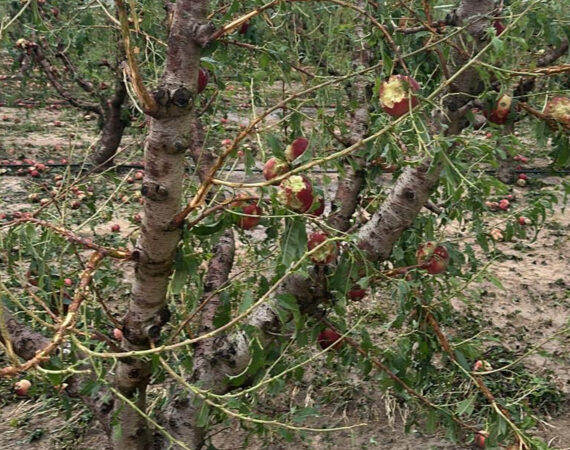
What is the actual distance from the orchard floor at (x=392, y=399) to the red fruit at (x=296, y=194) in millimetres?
784

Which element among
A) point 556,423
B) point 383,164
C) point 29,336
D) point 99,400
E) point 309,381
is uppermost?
point 383,164

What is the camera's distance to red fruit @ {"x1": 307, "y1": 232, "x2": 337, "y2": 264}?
1541mm

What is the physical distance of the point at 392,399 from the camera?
271 cm

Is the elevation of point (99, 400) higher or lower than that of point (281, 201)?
lower

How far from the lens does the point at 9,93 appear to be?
25.4 feet

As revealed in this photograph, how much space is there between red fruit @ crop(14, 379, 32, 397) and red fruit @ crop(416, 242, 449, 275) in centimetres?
114

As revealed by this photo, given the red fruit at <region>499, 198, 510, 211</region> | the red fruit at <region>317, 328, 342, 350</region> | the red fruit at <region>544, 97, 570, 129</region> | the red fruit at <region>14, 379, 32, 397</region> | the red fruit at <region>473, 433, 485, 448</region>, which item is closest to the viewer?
the red fruit at <region>544, 97, 570, 129</region>

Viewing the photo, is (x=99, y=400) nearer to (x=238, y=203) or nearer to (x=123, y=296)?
(x=238, y=203)

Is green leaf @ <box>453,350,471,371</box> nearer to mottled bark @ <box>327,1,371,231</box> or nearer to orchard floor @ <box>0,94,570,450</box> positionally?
orchard floor @ <box>0,94,570,450</box>

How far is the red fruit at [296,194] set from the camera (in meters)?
1.35

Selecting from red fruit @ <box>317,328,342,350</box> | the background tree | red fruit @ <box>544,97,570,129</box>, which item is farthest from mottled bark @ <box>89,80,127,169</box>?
red fruit @ <box>544,97,570,129</box>

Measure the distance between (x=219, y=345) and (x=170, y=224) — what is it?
497 mm

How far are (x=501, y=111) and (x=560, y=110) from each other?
138 mm

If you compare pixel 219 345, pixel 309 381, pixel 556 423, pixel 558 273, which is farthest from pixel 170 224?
pixel 558 273
